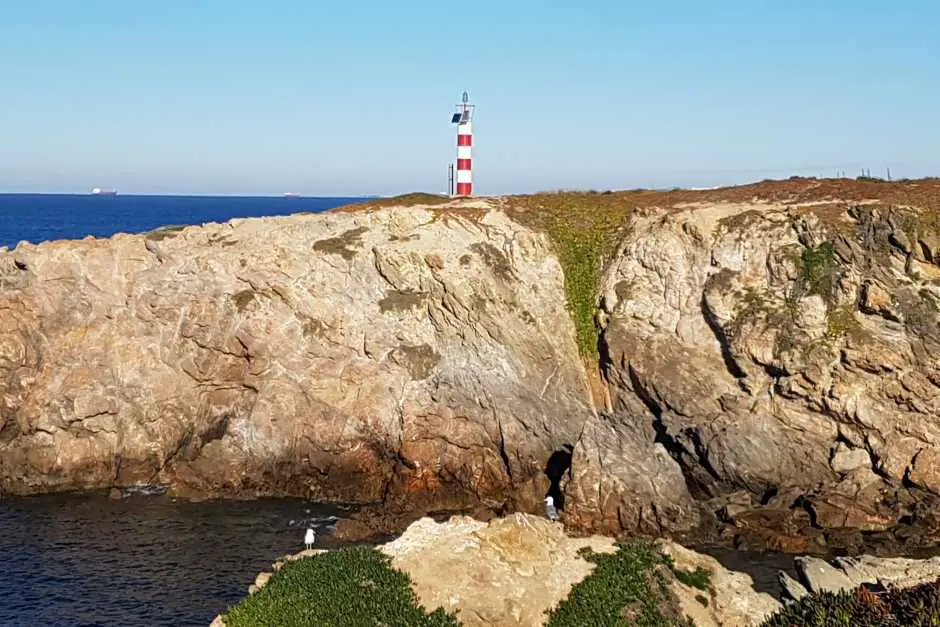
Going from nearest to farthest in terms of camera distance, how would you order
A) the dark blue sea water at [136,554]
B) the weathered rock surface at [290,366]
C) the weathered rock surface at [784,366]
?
the dark blue sea water at [136,554]
the weathered rock surface at [784,366]
the weathered rock surface at [290,366]

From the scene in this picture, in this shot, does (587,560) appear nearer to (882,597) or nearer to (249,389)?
(882,597)

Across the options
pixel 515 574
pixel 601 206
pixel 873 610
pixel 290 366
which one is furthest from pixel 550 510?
pixel 873 610

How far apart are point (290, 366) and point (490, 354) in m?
9.83

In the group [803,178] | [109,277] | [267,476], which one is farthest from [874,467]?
[109,277]

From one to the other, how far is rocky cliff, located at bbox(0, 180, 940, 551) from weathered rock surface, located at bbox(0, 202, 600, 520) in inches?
4.2

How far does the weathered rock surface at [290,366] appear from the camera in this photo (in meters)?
45.1

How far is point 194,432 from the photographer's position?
46.8 metres

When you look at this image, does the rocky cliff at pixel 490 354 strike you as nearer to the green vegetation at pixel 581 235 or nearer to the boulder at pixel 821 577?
the green vegetation at pixel 581 235

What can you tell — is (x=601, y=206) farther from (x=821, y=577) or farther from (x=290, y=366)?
(x=821, y=577)

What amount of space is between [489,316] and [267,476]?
516 inches

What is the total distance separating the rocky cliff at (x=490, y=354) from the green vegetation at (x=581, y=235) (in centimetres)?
18

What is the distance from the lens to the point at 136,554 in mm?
Result: 37250

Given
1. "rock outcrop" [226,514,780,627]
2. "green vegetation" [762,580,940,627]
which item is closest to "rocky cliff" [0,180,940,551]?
"rock outcrop" [226,514,780,627]

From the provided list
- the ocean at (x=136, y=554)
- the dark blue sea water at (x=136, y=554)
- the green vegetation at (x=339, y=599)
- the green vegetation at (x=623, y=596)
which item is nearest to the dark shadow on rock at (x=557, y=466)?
the dark blue sea water at (x=136, y=554)
